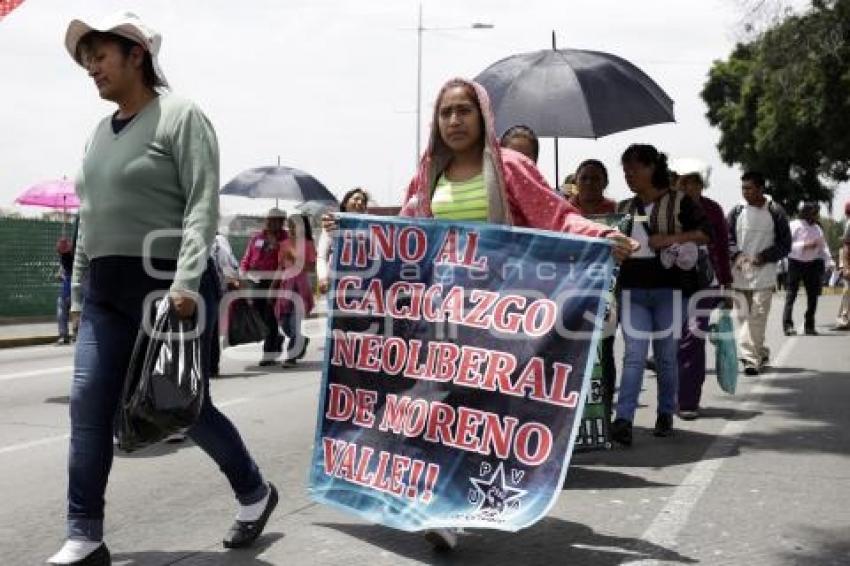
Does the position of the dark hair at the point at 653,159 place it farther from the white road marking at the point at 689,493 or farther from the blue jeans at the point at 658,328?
the white road marking at the point at 689,493

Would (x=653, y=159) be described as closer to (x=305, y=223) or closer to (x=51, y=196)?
(x=305, y=223)

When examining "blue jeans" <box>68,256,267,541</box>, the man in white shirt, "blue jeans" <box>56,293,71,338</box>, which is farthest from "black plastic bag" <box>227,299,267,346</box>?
the man in white shirt

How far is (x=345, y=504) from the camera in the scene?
4305mm

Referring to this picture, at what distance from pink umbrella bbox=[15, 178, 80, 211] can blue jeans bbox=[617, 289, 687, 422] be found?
39.0 ft

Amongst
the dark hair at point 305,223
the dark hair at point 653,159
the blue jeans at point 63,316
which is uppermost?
the dark hair at point 653,159

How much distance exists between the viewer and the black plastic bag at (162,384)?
3.65 metres

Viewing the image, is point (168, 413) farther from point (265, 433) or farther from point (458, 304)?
point (265, 433)

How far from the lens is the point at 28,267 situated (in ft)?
68.0

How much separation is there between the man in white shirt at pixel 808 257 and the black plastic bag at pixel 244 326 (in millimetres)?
9027

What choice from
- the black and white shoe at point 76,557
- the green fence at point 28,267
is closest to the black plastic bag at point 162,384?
the black and white shoe at point 76,557

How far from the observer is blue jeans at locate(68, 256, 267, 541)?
12.3 feet

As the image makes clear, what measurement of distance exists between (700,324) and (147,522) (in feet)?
14.7

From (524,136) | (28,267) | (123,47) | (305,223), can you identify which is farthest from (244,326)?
(28,267)

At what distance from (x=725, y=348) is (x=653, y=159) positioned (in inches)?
78.5
